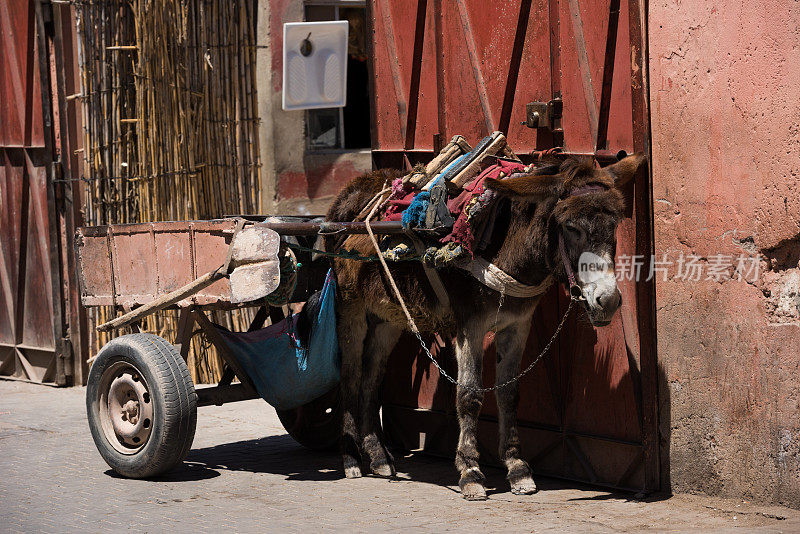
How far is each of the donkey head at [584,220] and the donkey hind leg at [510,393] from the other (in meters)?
0.70

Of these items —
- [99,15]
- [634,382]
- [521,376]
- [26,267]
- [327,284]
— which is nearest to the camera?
[634,382]

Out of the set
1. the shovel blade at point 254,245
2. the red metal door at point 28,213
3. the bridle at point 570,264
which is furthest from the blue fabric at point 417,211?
the red metal door at point 28,213

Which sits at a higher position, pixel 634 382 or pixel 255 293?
pixel 255 293

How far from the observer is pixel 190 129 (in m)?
11.6

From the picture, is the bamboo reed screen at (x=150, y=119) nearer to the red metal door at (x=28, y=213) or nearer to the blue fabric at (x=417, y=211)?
the red metal door at (x=28, y=213)

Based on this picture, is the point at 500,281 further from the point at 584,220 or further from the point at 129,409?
the point at 129,409

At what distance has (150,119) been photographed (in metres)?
11.4

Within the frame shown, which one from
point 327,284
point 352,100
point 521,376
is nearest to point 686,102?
point 521,376

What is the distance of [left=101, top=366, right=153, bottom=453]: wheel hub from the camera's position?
771 cm

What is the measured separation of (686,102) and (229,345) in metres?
3.59

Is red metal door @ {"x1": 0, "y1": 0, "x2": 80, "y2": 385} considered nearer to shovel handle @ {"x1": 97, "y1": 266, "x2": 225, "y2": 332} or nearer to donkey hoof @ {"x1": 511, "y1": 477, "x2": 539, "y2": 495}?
shovel handle @ {"x1": 97, "y1": 266, "x2": 225, "y2": 332}

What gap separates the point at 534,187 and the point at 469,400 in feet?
4.74

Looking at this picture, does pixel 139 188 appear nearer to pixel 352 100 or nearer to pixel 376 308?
pixel 352 100
